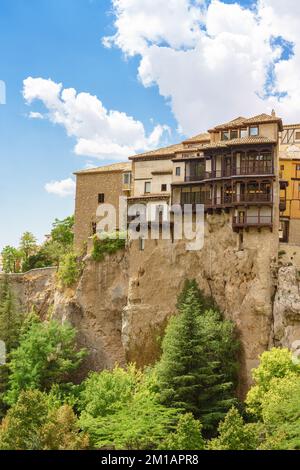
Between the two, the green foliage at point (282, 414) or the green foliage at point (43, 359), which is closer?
the green foliage at point (282, 414)

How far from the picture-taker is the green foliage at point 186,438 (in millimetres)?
35094

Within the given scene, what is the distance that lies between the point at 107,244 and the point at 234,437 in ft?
86.4

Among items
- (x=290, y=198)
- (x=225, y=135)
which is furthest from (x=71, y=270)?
(x=290, y=198)

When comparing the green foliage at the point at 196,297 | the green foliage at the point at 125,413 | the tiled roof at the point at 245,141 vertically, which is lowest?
the green foliage at the point at 125,413

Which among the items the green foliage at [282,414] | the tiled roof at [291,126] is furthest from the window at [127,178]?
the green foliage at [282,414]

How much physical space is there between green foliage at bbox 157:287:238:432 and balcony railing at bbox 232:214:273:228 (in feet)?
23.3

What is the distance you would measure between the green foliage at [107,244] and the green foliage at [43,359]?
6.71m

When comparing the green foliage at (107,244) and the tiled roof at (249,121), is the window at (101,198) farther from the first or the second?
the tiled roof at (249,121)

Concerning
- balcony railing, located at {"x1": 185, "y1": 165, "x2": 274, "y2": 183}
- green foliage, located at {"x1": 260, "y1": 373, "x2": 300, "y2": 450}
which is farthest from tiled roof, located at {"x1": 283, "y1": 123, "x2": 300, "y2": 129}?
green foliage, located at {"x1": 260, "y1": 373, "x2": 300, "y2": 450}

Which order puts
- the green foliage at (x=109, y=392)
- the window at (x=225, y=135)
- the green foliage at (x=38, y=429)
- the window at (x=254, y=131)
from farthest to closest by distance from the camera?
the window at (x=225, y=135)
the window at (x=254, y=131)
the green foliage at (x=109, y=392)
the green foliage at (x=38, y=429)

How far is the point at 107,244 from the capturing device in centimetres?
5759

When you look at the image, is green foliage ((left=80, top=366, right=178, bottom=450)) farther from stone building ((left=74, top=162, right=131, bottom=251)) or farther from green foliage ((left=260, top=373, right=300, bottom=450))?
stone building ((left=74, top=162, right=131, bottom=251))

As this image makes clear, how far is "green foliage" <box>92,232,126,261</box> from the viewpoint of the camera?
5728 centimetres
